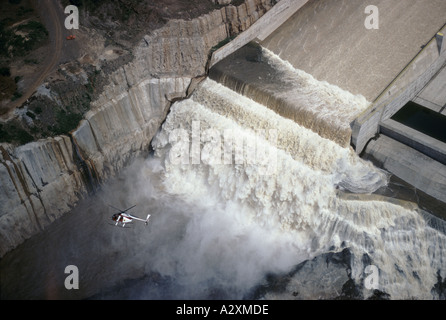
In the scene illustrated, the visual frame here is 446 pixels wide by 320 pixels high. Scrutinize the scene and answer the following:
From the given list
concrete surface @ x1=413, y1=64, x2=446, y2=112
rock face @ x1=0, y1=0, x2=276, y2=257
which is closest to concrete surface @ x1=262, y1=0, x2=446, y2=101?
concrete surface @ x1=413, y1=64, x2=446, y2=112

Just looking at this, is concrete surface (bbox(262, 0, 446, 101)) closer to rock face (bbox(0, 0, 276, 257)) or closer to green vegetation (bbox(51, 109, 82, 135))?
rock face (bbox(0, 0, 276, 257))

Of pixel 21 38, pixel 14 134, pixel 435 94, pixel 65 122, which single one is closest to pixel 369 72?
pixel 435 94

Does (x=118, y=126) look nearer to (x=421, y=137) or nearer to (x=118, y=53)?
(x=118, y=53)

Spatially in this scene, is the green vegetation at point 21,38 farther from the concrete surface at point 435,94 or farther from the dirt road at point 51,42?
the concrete surface at point 435,94

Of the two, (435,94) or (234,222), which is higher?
(435,94)

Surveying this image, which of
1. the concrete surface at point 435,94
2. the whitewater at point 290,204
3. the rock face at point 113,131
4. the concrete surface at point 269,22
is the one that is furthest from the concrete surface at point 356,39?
the rock face at point 113,131

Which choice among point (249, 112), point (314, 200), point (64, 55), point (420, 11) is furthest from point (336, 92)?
point (64, 55)

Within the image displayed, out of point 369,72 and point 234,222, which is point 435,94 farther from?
point 234,222
